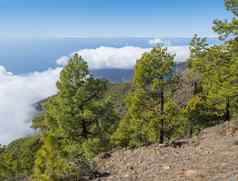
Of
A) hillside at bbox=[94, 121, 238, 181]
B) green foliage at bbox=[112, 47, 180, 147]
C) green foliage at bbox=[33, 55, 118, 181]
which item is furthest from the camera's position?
green foliage at bbox=[112, 47, 180, 147]

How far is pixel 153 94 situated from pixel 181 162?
768 centimetres

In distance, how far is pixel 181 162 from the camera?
52.3ft

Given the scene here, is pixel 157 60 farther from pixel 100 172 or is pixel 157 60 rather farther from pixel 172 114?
pixel 100 172

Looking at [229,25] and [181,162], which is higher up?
[229,25]

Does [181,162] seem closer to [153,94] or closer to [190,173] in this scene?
[190,173]

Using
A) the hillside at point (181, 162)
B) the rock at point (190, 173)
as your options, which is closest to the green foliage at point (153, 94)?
the hillside at point (181, 162)

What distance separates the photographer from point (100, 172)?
54.2 feet

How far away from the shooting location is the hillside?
13.0 m

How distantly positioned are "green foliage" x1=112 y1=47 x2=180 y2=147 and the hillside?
1.96 meters

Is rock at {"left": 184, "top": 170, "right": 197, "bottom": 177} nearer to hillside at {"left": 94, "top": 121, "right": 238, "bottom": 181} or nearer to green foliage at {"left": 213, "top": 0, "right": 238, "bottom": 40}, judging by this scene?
hillside at {"left": 94, "top": 121, "right": 238, "bottom": 181}

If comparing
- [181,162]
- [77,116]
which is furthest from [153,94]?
[181,162]

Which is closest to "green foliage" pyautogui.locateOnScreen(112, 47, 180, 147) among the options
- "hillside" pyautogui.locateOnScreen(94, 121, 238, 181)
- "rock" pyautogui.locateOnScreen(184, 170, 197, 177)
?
"hillside" pyautogui.locateOnScreen(94, 121, 238, 181)

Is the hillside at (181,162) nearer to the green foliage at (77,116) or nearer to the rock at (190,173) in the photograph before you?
the rock at (190,173)

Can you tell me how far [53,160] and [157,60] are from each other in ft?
33.5
